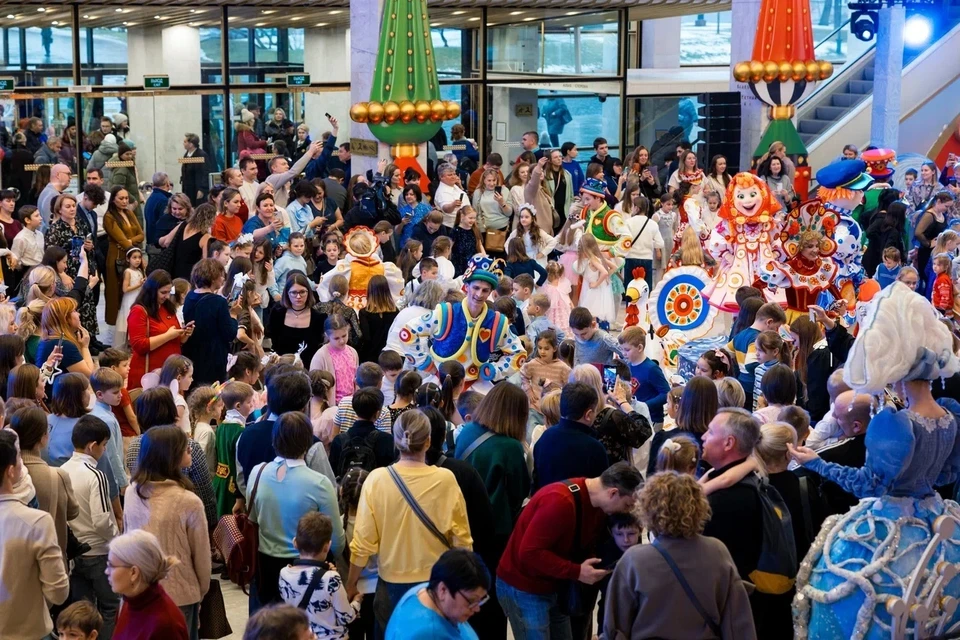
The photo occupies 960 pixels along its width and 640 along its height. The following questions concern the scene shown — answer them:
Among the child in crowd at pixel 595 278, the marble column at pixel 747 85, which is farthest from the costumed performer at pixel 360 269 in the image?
the marble column at pixel 747 85

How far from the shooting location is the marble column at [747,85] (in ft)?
64.3

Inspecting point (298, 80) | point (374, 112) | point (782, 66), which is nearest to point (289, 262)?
point (374, 112)

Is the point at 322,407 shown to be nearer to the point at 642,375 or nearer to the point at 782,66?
the point at 642,375

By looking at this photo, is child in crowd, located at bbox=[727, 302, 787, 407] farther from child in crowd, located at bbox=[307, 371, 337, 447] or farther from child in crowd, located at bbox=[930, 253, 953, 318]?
child in crowd, located at bbox=[930, 253, 953, 318]

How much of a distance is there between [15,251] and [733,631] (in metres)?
8.23

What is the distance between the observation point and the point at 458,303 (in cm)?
821

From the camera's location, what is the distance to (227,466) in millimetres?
6629

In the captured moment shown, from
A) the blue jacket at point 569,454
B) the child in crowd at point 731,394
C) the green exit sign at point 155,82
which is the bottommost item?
the blue jacket at point 569,454

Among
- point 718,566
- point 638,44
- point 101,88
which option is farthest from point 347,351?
point 638,44

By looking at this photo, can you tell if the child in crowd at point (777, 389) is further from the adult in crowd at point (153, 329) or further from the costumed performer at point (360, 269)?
the costumed performer at point (360, 269)

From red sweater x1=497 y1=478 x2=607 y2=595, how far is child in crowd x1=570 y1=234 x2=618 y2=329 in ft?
21.1

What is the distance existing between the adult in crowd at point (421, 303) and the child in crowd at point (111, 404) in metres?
1.88

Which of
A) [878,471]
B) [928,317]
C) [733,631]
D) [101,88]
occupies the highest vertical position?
[101,88]

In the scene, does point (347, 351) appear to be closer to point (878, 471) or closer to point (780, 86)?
point (878, 471)
